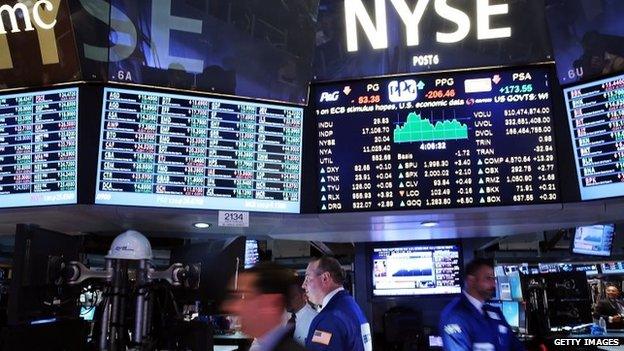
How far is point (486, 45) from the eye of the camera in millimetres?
3818

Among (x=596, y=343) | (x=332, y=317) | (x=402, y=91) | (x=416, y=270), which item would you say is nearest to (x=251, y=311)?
(x=332, y=317)

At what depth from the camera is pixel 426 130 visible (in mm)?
3727

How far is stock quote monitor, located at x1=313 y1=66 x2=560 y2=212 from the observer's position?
3.62m

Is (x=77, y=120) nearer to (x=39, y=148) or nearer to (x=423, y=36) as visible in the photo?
(x=39, y=148)

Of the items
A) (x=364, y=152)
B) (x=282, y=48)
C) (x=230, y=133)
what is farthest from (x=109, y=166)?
(x=364, y=152)

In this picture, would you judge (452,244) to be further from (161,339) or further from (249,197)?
(161,339)

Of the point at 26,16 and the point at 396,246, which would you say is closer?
the point at 26,16

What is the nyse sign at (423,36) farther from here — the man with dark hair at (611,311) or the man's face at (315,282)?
the man with dark hair at (611,311)

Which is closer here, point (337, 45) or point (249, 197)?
point (249, 197)

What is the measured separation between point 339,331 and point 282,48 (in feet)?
7.15

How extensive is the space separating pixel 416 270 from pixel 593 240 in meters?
6.13

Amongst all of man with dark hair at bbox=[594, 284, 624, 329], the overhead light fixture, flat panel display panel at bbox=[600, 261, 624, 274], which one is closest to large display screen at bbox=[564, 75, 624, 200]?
the overhead light fixture

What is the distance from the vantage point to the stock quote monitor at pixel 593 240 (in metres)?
10.0

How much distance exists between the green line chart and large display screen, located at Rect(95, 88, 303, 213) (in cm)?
75
